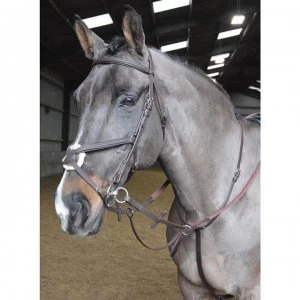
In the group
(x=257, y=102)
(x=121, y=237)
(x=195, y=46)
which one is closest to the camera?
(x=121, y=237)

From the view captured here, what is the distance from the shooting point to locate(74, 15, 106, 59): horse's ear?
160 centimetres

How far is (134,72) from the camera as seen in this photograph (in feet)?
4.97

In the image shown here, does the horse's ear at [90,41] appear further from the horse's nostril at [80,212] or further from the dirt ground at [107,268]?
the dirt ground at [107,268]

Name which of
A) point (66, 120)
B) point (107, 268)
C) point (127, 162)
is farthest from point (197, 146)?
point (66, 120)

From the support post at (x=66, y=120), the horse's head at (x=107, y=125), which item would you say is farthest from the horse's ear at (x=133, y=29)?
the support post at (x=66, y=120)

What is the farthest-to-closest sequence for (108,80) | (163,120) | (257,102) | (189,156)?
(257,102) < (189,156) < (163,120) < (108,80)

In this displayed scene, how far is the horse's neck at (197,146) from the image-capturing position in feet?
5.56

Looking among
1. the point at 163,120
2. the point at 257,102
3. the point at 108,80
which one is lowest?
the point at 163,120

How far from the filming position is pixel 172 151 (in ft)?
5.57

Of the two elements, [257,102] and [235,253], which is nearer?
[235,253]
